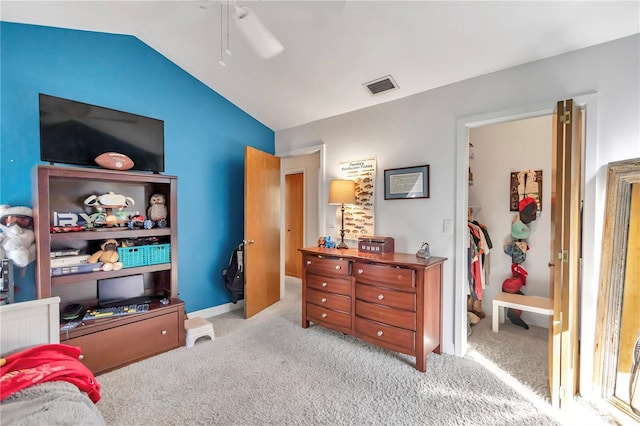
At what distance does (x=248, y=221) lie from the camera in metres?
3.29

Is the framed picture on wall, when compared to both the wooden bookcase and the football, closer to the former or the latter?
the wooden bookcase

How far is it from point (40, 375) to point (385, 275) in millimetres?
2122

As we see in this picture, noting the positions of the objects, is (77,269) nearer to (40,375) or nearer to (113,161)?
(113,161)

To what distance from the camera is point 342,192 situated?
112 inches

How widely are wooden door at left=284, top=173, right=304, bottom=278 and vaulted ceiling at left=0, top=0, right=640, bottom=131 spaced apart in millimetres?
2349

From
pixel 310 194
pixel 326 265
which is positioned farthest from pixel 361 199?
pixel 310 194

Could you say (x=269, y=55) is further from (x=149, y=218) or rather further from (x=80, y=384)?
(x=80, y=384)

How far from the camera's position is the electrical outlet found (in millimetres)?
2447

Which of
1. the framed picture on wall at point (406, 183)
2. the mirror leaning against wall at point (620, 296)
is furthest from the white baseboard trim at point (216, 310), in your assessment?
the mirror leaning against wall at point (620, 296)

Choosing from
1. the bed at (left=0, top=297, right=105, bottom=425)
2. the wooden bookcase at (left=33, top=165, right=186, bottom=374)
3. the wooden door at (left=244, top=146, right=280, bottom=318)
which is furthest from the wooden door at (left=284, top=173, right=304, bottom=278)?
the bed at (left=0, top=297, right=105, bottom=425)

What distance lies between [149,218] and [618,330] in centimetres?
369

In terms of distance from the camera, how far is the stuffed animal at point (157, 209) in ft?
8.73

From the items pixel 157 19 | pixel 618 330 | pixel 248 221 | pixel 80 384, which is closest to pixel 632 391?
pixel 618 330

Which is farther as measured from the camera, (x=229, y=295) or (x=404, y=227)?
(x=229, y=295)
